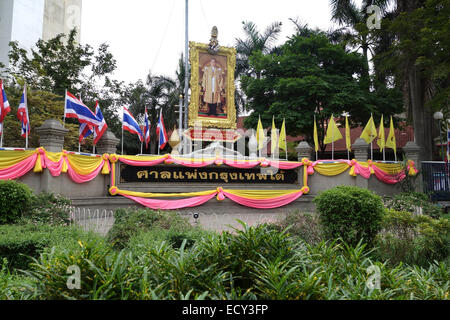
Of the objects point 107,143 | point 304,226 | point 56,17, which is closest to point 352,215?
point 304,226

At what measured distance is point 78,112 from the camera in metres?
10.7

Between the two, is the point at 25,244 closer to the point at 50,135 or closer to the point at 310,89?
the point at 50,135

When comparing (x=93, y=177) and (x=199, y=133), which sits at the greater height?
(x=199, y=133)

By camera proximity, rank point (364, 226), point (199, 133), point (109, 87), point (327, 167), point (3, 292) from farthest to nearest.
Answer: point (109, 87), point (199, 133), point (327, 167), point (364, 226), point (3, 292)

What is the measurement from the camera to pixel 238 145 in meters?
21.5

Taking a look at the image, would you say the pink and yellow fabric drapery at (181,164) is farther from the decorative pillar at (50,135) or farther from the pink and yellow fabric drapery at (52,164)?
the decorative pillar at (50,135)

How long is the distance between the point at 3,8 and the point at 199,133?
1914 cm

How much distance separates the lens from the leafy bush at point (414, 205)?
10426 mm

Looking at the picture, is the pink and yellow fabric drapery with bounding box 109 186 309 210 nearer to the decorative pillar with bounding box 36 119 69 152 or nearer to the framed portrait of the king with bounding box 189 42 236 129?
the decorative pillar with bounding box 36 119 69 152

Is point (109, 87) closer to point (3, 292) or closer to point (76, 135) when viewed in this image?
point (76, 135)

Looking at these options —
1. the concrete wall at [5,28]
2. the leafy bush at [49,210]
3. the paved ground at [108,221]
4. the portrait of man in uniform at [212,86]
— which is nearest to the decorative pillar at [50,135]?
the leafy bush at [49,210]
